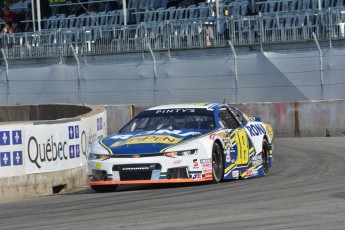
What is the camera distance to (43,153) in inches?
590

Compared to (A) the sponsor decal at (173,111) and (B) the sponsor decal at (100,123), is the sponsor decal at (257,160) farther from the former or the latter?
(B) the sponsor decal at (100,123)

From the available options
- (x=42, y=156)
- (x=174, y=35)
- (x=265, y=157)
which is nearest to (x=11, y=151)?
(x=42, y=156)

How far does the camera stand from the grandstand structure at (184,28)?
89.7 ft

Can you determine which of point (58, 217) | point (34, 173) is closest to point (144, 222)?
point (58, 217)

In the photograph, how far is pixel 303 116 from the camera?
83.7ft

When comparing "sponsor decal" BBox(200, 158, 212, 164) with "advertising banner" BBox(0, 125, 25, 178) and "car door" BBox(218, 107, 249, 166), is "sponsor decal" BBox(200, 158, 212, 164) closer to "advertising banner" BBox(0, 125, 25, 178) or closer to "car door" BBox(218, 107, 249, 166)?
"car door" BBox(218, 107, 249, 166)

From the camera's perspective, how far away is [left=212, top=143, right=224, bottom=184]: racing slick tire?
1411 cm

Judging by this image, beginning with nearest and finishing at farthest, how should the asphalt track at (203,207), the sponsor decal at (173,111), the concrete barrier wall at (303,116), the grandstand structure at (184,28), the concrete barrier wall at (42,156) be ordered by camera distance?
the asphalt track at (203,207)
the concrete barrier wall at (42,156)
the sponsor decal at (173,111)
the concrete barrier wall at (303,116)
the grandstand structure at (184,28)

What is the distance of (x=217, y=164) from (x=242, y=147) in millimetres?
874

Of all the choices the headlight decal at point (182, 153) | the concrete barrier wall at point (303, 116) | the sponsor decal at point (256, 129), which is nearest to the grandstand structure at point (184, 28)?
the concrete barrier wall at point (303, 116)

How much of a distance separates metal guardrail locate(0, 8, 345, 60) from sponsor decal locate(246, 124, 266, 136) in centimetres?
1090

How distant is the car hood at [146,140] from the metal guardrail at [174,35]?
513 inches

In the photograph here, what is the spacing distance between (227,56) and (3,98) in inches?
294

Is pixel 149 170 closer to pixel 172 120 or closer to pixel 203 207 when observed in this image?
pixel 172 120
